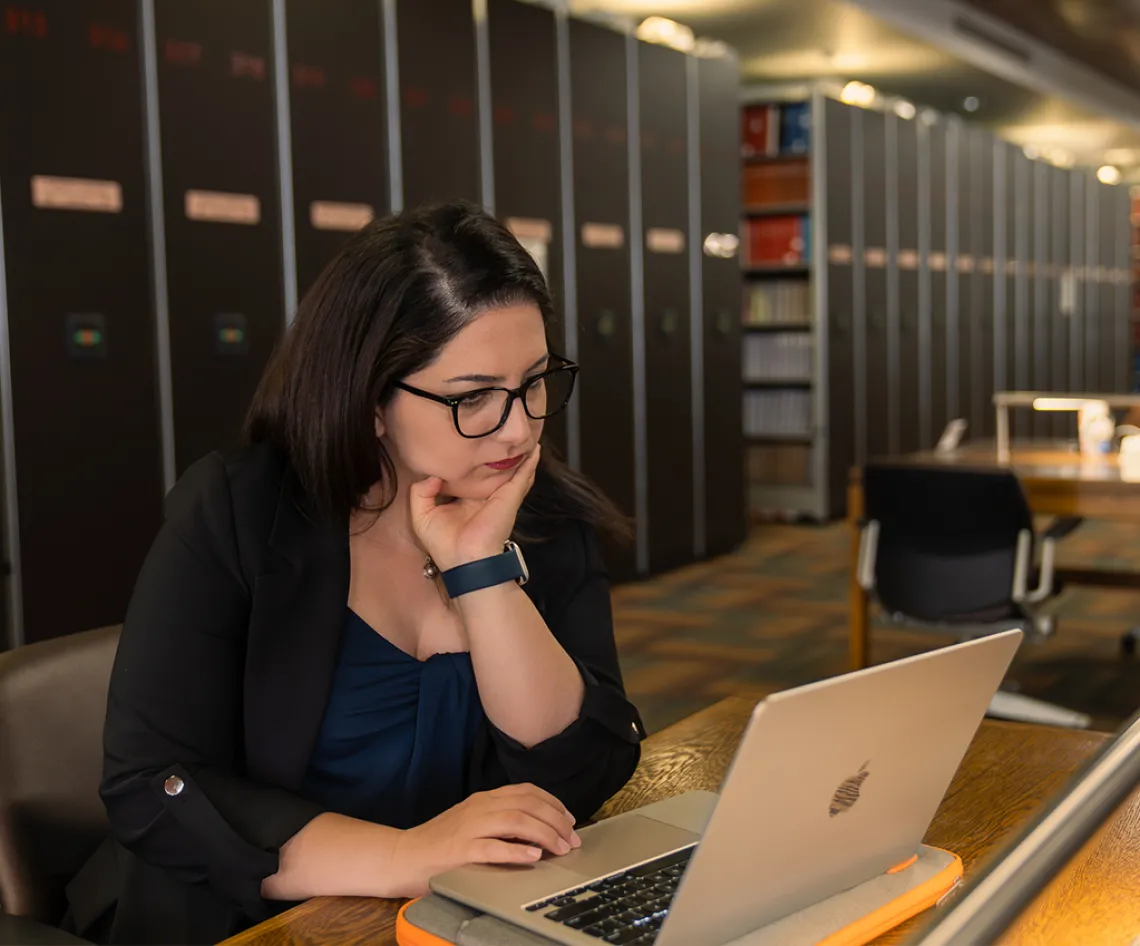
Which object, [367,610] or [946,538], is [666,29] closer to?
[946,538]

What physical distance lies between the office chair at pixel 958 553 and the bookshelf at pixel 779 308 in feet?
13.2

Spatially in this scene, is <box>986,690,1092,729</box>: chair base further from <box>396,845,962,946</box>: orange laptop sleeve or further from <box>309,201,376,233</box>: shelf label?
<box>396,845,962,946</box>: orange laptop sleeve

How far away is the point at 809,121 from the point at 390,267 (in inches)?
268

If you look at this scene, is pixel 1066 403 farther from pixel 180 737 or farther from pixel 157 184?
pixel 180 737

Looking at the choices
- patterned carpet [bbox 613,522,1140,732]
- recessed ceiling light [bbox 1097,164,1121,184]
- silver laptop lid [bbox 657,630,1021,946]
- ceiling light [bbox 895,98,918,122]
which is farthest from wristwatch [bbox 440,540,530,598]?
recessed ceiling light [bbox 1097,164,1121,184]

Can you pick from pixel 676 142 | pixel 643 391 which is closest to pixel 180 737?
pixel 643 391

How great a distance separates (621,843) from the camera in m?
1.03

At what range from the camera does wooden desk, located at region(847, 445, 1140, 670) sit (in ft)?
12.2

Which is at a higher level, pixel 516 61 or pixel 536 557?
pixel 516 61

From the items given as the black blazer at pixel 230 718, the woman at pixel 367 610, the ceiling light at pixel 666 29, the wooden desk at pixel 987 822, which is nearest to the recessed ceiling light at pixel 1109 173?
the ceiling light at pixel 666 29

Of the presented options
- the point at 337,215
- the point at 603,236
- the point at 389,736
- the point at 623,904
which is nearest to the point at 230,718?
the point at 389,736

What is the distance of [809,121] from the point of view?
7.67m

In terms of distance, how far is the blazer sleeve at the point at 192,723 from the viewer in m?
1.11

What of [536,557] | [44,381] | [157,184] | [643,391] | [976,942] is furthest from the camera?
[643,391]
